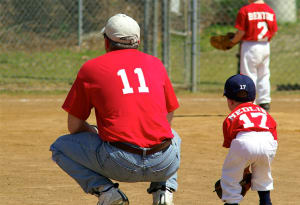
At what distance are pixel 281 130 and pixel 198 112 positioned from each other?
1.98 meters

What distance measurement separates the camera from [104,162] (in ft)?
14.6

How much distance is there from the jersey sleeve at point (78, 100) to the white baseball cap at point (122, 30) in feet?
1.25

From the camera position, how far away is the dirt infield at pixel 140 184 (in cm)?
572

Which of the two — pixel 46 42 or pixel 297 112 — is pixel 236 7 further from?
pixel 297 112

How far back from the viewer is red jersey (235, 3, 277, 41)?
951cm

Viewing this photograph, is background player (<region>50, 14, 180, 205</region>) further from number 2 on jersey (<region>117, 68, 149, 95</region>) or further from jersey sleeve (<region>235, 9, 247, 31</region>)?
jersey sleeve (<region>235, 9, 247, 31</region>)

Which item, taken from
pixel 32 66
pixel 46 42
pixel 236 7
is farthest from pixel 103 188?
pixel 236 7

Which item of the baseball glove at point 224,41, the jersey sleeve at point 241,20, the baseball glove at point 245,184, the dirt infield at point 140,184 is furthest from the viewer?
the baseball glove at point 224,41

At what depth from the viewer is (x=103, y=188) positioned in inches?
180

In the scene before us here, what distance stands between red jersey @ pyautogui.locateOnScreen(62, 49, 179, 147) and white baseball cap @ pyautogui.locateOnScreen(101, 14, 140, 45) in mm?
103

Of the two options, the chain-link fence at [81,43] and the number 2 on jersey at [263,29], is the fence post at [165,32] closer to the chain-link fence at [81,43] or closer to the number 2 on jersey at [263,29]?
the chain-link fence at [81,43]

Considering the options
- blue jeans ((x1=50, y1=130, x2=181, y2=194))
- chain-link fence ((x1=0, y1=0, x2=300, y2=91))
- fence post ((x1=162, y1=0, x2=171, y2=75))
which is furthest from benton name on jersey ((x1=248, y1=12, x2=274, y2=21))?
blue jeans ((x1=50, y1=130, x2=181, y2=194))

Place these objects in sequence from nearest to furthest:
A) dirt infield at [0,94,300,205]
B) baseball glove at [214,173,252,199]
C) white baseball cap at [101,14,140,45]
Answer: white baseball cap at [101,14,140,45] < baseball glove at [214,173,252,199] < dirt infield at [0,94,300,205]

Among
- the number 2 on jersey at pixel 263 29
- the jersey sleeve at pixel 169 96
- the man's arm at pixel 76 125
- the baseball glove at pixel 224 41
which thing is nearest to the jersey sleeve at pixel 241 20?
the number 2 on jersey at pixel 263 29
